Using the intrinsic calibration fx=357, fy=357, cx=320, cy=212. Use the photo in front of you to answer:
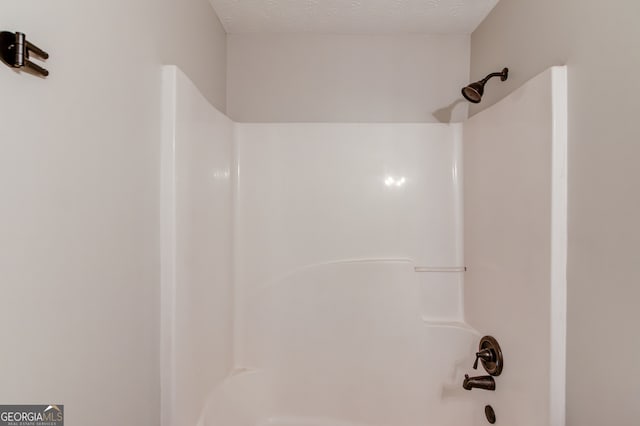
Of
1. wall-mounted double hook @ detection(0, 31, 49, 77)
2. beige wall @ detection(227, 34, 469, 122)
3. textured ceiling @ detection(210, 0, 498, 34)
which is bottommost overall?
wall-mounted double hook @ detection(0, 31, 49, 77)

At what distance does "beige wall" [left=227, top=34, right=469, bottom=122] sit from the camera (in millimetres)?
2053

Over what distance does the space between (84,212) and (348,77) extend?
64.3 inches

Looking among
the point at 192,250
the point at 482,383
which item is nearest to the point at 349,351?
the point at 482,383

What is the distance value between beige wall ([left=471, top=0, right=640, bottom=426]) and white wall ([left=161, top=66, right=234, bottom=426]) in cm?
129

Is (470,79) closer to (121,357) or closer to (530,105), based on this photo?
(530,105)

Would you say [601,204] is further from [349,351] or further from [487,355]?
[349,351]

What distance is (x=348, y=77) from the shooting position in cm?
206

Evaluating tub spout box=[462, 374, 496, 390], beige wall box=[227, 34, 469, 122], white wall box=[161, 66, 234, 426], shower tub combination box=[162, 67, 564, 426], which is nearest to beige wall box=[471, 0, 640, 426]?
tub spout box=[462, 374, 496, 390]

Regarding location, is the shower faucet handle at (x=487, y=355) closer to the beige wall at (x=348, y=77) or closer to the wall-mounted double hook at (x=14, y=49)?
the beige wall at (x=348, y=77)

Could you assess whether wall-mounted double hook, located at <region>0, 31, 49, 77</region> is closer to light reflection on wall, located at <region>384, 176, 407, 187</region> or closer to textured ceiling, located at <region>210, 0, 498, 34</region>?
textured ceiling, located at <region>210, 0, 498, 34</region>

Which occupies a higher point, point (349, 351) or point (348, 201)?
point (348, 201)

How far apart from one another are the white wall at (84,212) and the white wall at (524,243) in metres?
1.30

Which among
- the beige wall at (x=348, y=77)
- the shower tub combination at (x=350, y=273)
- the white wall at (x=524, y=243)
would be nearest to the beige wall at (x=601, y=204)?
the white wall at (x=524, y=243)

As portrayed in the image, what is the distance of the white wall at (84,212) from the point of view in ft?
2.10
